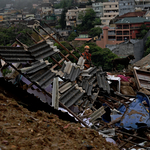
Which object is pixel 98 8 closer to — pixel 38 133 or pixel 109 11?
pixel 109 11

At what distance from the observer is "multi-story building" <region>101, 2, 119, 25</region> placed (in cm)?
7368

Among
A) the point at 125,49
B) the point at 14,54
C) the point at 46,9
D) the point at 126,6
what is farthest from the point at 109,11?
the point at 14,54

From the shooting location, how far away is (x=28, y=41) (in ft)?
146

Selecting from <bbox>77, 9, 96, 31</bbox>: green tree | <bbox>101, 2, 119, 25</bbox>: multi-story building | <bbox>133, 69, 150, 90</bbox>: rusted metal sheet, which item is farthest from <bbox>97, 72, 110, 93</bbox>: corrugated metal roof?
<bbox>101, 2, 119, 25</bbox>: multi-story building

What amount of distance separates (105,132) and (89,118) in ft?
2.86

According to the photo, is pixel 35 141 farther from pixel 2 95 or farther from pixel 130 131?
pixel 130 131

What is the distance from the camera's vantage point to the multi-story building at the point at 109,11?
2901 inches

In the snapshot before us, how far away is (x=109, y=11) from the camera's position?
255ft

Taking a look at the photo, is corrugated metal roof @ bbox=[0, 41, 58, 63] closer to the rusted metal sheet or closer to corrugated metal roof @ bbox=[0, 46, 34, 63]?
corrugated metal roof @ bbox=[0, 46, 34, 63]

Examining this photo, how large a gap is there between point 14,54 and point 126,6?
7134 centimetres

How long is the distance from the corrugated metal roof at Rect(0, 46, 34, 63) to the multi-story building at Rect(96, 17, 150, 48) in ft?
167

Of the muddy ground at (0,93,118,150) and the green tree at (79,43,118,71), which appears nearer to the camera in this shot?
the muddy ground at (0,93,118,150)

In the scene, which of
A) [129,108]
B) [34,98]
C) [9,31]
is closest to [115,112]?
[129,108]

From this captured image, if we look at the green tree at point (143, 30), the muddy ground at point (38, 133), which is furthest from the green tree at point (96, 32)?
the muddy ground at point (38, 133)
